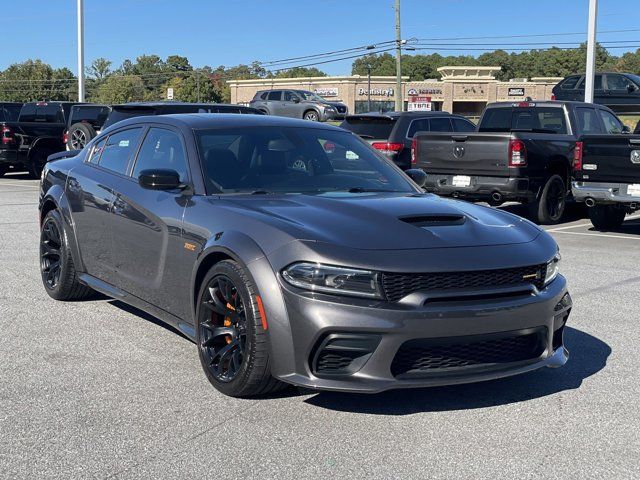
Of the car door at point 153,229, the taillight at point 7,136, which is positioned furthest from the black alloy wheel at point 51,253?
the taillight at point 7,136

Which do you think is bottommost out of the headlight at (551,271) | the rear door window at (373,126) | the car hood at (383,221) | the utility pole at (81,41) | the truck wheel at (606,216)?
the truck wheel at (606,216)

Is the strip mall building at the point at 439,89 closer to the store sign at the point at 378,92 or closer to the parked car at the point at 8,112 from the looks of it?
the store sign at the point at 378,92

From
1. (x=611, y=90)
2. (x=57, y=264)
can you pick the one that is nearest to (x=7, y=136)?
(x=57, y=264)

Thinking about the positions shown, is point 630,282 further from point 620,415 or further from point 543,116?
point 543,116

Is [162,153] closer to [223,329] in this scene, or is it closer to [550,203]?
[223,329]

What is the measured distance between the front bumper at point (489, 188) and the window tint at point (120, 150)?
7.90 meters

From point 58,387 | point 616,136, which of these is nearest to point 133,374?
point 58,387

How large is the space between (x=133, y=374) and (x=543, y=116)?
443 inches

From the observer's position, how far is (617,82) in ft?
91.5

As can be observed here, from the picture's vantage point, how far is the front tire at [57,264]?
6953 millimetres

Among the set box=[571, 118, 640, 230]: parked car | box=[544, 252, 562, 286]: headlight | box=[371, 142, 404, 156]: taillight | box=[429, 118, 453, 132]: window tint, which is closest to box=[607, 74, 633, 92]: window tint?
box=[429, 118, 453, 132]: window tint

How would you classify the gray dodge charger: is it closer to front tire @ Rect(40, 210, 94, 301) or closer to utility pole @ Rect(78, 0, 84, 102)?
front tire @ Rect(40, 210, 94, 301)

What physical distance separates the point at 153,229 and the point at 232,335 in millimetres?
1222

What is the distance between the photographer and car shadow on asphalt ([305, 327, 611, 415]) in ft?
15.1
